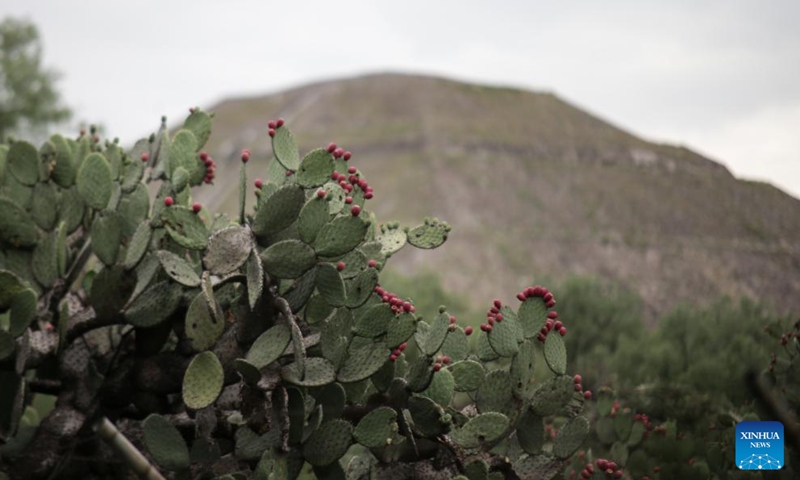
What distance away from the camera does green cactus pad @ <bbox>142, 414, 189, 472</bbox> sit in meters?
3.21

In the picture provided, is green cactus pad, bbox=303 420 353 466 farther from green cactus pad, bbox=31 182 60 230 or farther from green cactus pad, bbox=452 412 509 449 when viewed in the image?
green cactus pad, bbox=31 182 60 230

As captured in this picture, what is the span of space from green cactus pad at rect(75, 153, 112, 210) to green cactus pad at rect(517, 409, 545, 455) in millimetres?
2420

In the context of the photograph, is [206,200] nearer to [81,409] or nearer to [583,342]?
[583,342]

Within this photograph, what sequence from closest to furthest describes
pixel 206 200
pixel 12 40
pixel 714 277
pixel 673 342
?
pixel 673 342 → pixel 714 277 → pixel 12 40 → pixel 206 200

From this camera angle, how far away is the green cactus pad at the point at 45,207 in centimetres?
434

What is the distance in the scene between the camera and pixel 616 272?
26.1 metres

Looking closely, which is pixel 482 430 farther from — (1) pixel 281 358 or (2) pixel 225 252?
(2) pixel 225 252

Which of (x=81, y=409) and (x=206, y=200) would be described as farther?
(x=206, y=200)

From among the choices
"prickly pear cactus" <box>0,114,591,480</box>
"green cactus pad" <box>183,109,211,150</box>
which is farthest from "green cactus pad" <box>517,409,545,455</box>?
"green cactus pad" <box>183,109,211,150</box>

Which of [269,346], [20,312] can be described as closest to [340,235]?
[269,346]

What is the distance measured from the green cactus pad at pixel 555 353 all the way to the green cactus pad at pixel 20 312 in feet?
7.39

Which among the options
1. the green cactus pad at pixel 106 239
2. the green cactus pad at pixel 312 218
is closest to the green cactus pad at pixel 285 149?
the green cactus pad at pixel 312 218

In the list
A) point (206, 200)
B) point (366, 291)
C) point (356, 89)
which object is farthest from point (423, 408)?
point (356, 89)

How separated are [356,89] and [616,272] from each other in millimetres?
32058
